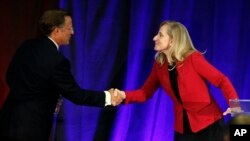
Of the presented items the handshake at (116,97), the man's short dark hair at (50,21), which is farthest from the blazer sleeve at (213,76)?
the man's short dark hair at (50,21)

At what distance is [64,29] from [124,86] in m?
0.94

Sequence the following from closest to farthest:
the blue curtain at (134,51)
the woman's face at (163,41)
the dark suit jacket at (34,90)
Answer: the dark suit jacket at (34,90)
the woman's face at (163,41)
the blue curtain at (134,51)

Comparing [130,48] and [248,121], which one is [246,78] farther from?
[248,121]

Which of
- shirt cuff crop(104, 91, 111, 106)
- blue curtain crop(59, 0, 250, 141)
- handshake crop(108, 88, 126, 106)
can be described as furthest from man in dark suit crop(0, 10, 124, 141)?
blue curtain crop(59, 0, 250, 141)

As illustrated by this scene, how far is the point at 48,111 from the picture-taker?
7.71ft

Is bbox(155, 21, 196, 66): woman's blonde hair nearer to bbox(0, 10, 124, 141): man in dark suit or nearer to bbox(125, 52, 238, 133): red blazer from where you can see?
bbox(125, 52, 238, 133): red blazer

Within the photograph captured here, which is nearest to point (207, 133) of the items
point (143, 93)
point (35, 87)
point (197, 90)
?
point (197, 90)

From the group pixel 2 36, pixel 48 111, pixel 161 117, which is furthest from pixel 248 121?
pixel 2 36

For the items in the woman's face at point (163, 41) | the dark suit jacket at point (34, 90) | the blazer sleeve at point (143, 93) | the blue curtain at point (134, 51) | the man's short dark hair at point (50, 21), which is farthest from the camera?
the blue curtain at point (134, 51)

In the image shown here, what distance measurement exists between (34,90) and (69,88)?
201mm

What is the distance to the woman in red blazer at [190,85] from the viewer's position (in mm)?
2605

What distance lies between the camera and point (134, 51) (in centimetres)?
324

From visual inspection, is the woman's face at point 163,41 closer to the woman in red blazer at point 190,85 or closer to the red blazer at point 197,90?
the woman in red blazer at point 190,85

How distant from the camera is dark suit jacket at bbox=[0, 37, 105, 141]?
229 cm
